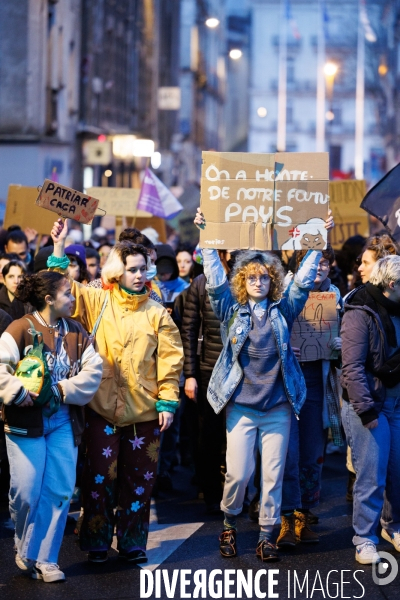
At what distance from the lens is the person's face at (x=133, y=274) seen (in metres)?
6.71

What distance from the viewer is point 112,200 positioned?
13.4 meters

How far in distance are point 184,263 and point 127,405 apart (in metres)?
4.64

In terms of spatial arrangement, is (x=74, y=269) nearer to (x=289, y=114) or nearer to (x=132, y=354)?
(x=132, y=354)

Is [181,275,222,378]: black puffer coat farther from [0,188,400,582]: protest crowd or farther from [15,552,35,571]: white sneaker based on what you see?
[15,552,35,571]: white sneaker

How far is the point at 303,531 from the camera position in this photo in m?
7.34

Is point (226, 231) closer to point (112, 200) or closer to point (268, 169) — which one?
point (268, 169)

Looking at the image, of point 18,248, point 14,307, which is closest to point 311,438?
point 14,307

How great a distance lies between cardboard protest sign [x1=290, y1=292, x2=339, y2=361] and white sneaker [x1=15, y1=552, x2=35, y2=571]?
7.53ft

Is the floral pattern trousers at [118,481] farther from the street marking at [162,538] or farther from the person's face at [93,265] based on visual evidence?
the person's face at [93,265]

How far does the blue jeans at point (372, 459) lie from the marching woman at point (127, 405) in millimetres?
1156

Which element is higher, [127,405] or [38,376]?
[38,376]

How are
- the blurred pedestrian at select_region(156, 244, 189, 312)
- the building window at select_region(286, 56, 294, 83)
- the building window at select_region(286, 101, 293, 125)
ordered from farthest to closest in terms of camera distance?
the building window at select_region(286, 56, 294, 83), the building window at select_region(286, 101, 293, 125), the blurred pedestrian at select_region(156, 244, 189, 312)

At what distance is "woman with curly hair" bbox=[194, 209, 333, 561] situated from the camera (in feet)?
22.3

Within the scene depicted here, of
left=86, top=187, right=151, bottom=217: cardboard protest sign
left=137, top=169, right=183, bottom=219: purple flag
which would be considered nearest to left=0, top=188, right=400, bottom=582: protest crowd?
left=137, top=169, right=183, bottom=219: purple flag
